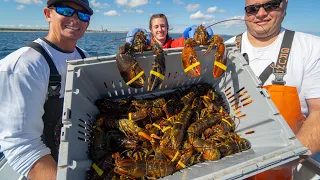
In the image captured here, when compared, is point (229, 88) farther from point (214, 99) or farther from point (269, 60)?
point (269, 60)

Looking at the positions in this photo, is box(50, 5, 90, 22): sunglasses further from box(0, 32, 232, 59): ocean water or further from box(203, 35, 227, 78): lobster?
box(203, 35, 227, 78): lobster

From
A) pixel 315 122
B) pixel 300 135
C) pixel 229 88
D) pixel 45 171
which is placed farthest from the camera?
pixel 229 88

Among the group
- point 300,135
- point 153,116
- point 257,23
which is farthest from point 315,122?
point 153,116

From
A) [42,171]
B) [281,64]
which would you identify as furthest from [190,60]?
[42,171]

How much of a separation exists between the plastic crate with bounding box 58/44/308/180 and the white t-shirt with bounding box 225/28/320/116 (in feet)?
2.78

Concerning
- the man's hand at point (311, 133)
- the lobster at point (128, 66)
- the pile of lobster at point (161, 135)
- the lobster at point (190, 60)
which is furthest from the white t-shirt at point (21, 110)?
the man's hand at point (311, 133)

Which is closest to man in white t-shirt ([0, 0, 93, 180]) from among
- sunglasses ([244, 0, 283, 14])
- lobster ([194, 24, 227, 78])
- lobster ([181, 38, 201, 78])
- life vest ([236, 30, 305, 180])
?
lobster ([181, 38, 201, 78])

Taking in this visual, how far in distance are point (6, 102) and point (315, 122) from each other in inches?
143

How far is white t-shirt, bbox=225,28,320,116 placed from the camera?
9.85ft

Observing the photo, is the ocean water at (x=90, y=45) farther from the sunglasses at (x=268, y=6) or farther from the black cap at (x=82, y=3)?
the sunglasses at (x=268, y=6)

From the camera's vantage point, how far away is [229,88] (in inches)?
122

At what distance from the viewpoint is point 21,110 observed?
2.05 meters

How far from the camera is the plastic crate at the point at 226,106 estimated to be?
1.74 m

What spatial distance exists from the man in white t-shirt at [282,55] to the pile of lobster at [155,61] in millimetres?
1002
